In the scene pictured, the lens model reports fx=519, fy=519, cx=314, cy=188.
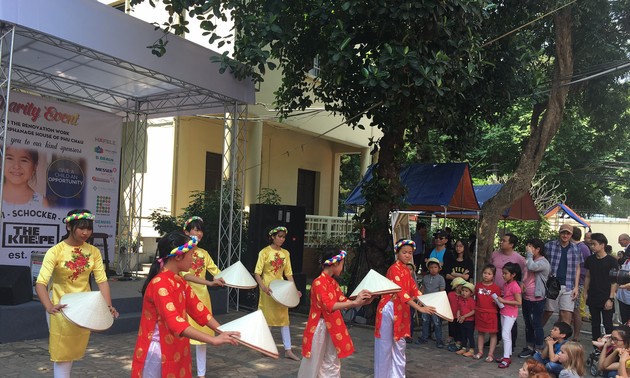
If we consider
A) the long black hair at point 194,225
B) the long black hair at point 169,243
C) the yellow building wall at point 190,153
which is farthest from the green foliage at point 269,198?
the long black hair at point 169,243

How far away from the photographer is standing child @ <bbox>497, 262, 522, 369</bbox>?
6691 millimetres

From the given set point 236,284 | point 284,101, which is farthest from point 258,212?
point 236,284

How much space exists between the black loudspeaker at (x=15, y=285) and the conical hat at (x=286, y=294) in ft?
11.1

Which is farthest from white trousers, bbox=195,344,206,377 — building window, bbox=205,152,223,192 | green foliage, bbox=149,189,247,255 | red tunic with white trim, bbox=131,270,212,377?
building window, bbox=205,152,223,192

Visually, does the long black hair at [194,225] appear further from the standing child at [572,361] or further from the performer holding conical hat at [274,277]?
the standing child at [572,361]

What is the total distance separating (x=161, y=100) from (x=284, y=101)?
252 cm

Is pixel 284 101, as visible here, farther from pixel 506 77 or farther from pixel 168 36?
pixel 506 77

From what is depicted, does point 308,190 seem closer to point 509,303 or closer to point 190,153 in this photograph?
point 190,153

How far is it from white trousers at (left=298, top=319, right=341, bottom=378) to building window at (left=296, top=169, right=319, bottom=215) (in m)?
12.3

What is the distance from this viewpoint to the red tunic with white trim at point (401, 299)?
5.00 m

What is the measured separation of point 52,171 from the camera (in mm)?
9211

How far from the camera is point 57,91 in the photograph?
9.22 m

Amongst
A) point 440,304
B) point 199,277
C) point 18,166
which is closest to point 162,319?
point 199,277

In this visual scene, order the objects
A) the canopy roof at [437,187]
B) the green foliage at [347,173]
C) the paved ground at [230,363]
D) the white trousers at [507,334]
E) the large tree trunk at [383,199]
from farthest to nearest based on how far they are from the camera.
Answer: the green foliage at [347,173], the canopy roof at [437,187], the large tree trunk at [383,199], the white trousers at [507,334], the paved ground at [230,363]
